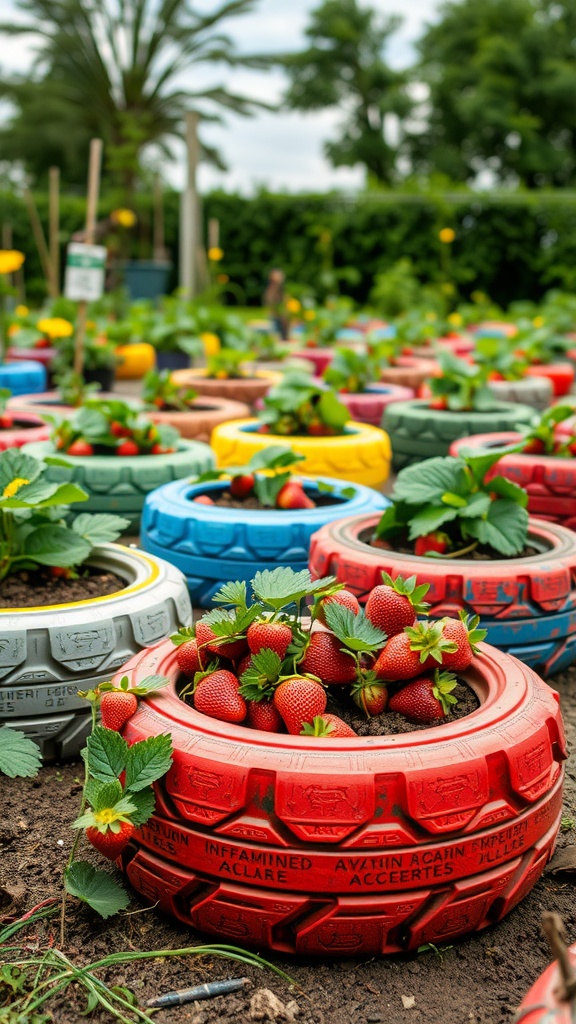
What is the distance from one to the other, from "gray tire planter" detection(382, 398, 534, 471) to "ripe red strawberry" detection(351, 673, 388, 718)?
3428 mm

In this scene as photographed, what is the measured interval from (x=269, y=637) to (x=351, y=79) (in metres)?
41.2

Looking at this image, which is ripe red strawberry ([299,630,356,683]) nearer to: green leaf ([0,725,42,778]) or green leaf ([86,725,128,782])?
green leaf ([86,725,128,782])

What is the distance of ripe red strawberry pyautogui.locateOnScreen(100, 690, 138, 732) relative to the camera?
180cm

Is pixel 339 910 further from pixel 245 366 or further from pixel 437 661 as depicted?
pixel 245 366

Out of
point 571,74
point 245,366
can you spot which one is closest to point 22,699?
point 245,366

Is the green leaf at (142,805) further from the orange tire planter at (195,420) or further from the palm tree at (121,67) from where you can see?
the palm tree at (121,67)

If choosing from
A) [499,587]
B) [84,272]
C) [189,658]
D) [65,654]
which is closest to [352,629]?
[189,658]

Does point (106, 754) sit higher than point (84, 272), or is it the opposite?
point (84, 272)

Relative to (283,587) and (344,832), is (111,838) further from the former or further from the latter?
(283,587)

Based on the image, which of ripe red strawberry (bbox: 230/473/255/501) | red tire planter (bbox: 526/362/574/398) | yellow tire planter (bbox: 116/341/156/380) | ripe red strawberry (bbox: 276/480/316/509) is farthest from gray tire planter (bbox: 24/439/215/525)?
yellow tire planter (bbox: 116/341/156/380)

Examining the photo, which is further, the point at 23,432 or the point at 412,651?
the point at 23,432

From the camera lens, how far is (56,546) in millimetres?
2574

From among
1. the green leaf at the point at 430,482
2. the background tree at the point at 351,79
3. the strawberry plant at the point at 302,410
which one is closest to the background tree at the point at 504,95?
the background tree at the point at 351,79

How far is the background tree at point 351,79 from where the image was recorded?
3722 centimetres
